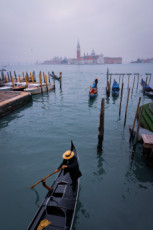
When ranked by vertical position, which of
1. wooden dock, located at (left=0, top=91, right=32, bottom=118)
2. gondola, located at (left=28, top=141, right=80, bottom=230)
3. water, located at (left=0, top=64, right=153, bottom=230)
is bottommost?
water, located at (left=0, top=64, right=153, bottom=230)

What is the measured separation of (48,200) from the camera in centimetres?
434

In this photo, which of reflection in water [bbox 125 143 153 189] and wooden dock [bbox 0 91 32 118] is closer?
reflection in water [bbox 125 143 153 189]

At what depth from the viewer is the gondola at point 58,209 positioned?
12.1 feet

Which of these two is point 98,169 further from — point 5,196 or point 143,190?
point 5,196

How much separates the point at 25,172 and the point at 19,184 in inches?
26.3

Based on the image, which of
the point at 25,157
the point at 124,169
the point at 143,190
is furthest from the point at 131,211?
the point at 25,157

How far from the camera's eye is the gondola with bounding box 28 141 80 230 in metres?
3.70

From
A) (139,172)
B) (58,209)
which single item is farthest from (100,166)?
(58,209)

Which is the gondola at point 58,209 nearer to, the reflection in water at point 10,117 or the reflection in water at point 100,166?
the reflection in water at point 100,166

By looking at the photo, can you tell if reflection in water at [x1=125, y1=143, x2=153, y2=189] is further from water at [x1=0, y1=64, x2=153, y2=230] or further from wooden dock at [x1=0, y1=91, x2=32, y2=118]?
wooden dock at [x1=0, y1=91, x2=32, y2=118]

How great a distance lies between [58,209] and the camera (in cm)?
413

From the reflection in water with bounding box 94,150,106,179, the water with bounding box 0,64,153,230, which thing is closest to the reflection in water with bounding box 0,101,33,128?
the water with bounding box 0,64,153,230

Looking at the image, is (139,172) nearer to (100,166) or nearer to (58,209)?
(100,166)

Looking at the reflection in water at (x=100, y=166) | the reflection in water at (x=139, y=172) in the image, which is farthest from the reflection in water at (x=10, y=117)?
the reflection in water at (x=139, y=172)
